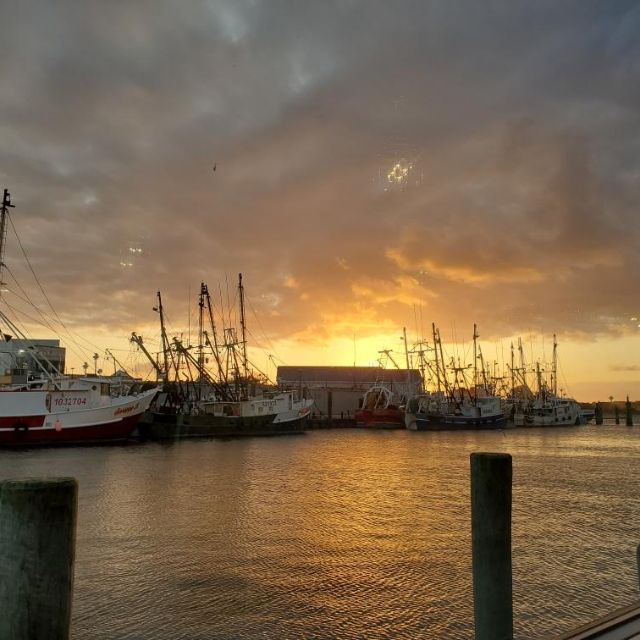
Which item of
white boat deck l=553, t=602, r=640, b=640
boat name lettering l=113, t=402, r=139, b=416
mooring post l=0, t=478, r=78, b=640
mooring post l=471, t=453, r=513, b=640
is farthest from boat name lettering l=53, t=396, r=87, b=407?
white boat deck l=553, t=602, r=640, b=640

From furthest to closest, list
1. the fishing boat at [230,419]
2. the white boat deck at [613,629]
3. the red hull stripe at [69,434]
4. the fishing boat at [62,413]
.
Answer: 1. the fishing boat at [230,419]
2. the fishing boat at [62,413]
3. the red hull stripe at [69,434]
4. the white boat deck at [613,629]

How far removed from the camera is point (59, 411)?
58469 millimetres

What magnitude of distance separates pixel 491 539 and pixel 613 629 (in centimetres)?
152

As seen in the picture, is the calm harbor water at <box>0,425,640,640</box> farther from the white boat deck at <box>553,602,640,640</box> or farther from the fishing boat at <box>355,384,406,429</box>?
the fishing boat at <box>355,384,406,429</box>

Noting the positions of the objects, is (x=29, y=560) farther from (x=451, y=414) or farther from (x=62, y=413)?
(x=451, y=414)

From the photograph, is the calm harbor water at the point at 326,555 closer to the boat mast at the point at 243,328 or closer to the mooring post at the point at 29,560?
the mooring post at the point at 29,560

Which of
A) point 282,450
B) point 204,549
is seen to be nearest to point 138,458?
Result: point 282,450

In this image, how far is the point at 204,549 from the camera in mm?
16656

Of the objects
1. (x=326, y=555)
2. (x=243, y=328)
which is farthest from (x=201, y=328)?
(x=326, y=555)

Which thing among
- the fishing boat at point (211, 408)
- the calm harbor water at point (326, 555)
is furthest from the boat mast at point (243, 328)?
the calm harbor water at point (326, 555)

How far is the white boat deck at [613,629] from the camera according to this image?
597cm

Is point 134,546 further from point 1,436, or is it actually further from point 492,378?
point 492,378

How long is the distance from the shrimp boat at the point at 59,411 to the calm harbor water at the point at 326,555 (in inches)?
931

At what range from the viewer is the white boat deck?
5973 millimetres
